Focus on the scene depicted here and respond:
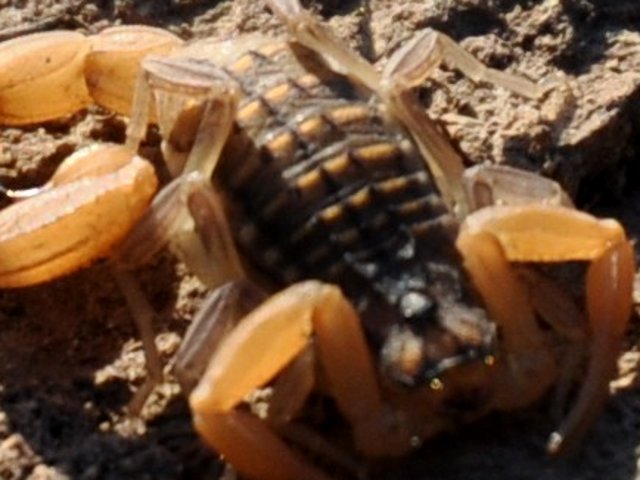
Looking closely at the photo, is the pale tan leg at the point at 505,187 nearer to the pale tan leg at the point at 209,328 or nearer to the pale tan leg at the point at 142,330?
the pale tan leg at the point at 209,328

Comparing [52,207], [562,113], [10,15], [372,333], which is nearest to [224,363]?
[372,333]

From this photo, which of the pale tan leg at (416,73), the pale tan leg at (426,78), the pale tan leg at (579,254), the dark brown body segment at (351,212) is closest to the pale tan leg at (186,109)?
the dark brown body segment at (351,212)

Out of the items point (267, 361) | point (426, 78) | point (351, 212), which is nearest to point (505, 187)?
point (351, 212)

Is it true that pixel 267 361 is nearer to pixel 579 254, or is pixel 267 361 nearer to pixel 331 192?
pixel 331 192

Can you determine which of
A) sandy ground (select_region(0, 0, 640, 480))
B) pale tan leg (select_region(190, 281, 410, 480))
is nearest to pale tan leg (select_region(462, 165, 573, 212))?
sandy ground (select_region(0, 0, 640, 480))

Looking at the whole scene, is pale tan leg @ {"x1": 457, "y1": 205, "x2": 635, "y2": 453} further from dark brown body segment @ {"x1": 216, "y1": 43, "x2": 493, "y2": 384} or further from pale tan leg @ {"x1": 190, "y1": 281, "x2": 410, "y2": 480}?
pale tan leg @ {"x1": 190, "y1": 281, "x2": 410, "y2": 480}

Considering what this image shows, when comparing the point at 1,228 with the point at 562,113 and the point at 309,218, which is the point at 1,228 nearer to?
the point at 309,218
